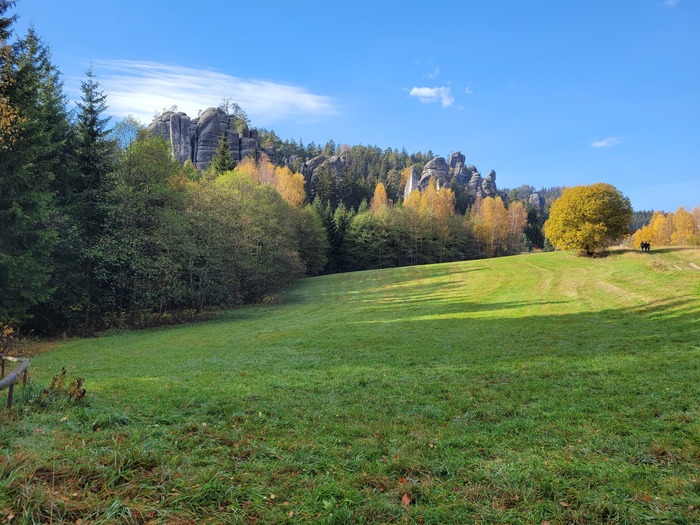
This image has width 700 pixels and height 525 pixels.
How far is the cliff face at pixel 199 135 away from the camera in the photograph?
82.5m

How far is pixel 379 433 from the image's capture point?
6.09 metres

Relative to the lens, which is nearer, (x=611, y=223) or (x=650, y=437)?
(x=650, y=437)

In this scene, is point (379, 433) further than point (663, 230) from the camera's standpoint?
No

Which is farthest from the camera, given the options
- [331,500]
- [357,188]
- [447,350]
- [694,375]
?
[357,188]

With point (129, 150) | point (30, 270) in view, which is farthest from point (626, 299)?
point (129, 150)

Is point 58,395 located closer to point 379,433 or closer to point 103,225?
point 379,433

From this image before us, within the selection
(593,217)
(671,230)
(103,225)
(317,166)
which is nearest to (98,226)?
(103,225)

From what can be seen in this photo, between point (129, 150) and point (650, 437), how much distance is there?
3145cm

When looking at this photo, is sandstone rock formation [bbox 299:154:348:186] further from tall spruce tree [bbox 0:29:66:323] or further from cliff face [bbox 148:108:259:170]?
tall spruce tree [bbox 0:29:66:323]

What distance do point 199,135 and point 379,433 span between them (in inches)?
3557

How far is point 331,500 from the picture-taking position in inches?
155

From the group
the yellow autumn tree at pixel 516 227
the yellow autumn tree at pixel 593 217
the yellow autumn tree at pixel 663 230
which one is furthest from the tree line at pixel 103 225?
the yellow autumn tree at pixel 663 230

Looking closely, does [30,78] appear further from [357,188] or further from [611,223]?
[357,188]

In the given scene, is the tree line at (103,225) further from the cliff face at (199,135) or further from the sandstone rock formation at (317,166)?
the sandstone rock formation at (317,166)
